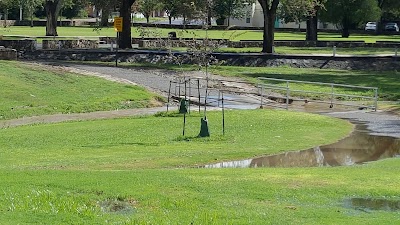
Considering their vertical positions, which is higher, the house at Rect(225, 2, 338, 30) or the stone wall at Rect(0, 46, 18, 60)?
the house at Rect(225, 2, 338, 30)

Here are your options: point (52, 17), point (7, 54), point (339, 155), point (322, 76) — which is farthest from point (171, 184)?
point (52, 17)

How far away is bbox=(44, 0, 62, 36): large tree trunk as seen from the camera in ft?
270

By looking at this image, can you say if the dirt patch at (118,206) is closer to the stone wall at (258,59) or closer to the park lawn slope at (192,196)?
the park lawn slope at (192,196)

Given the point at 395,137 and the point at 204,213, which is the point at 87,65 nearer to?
the point at 395,137

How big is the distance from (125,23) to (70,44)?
6.08 meters

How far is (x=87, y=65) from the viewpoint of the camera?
53.7 metres

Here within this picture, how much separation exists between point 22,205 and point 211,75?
3724 centimetres

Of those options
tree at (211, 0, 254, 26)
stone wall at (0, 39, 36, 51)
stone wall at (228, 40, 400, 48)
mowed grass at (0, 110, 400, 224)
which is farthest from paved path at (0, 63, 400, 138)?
tree at (211, 0, 254, 26)

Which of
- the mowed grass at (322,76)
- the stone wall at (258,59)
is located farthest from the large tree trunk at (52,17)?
the mowed grass at (322,76)

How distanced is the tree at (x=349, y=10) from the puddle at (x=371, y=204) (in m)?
78.1

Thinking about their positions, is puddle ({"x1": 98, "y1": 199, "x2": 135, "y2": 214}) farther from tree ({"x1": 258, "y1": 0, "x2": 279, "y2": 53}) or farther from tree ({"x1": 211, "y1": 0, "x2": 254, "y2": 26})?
tree ({"x1": 211, "y1": 0, "x2": 254, "y2": 26})

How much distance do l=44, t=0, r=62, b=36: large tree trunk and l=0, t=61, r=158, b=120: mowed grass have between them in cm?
3798

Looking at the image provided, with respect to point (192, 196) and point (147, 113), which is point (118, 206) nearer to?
point (192, 196)

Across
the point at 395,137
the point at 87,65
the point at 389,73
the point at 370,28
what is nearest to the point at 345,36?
the point at 370,28
